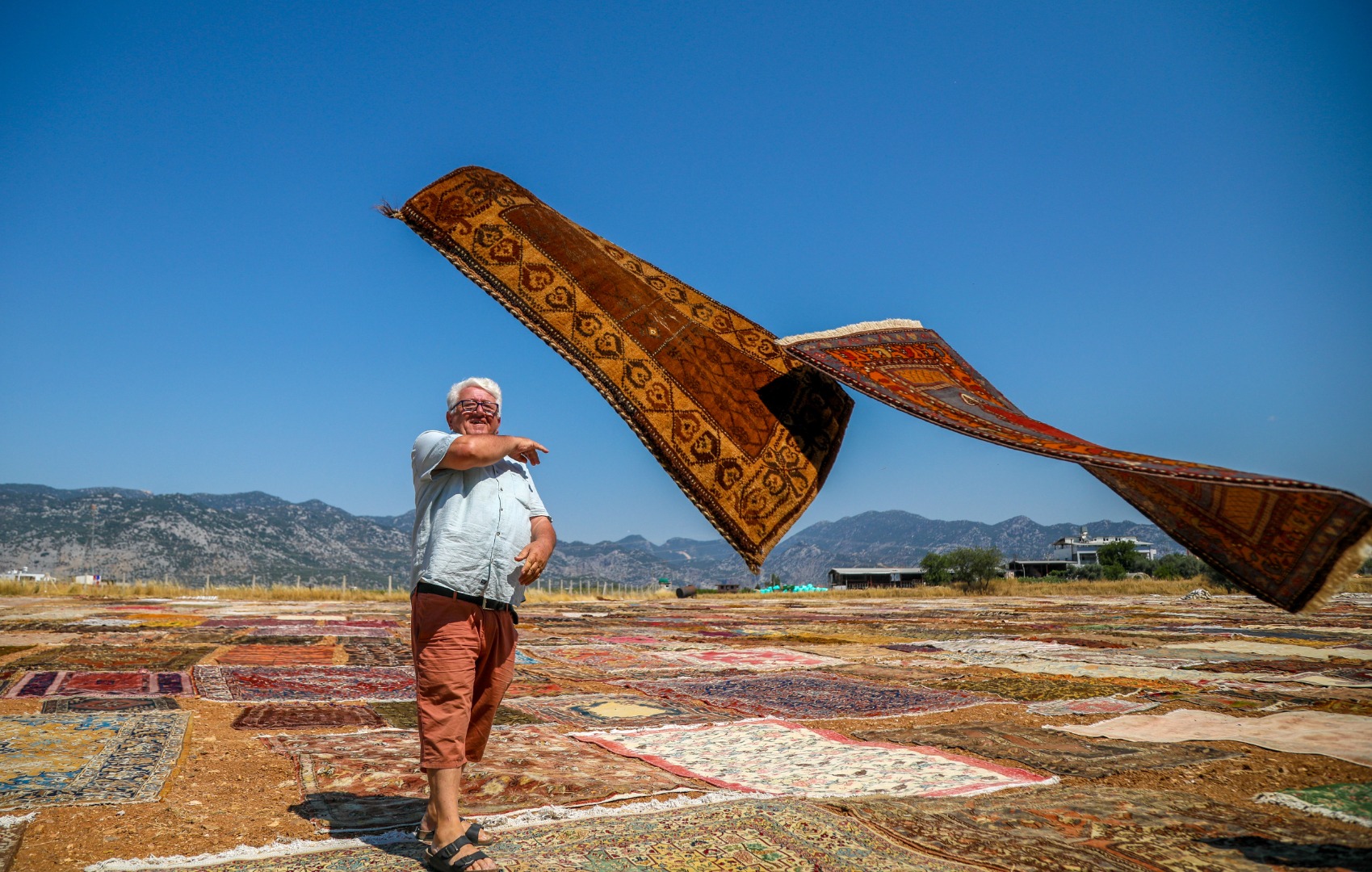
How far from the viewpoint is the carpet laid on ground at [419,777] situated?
2938 millimetres

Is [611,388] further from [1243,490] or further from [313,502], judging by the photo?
[313,502]

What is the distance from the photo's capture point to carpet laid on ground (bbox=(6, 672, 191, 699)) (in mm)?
5344

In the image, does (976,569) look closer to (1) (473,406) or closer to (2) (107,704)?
(2) (107,704)

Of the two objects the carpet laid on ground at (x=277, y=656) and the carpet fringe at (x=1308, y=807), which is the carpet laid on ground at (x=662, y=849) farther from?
the carpet laid on ground at (x=277, y=656)

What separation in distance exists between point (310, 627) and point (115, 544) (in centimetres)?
8429

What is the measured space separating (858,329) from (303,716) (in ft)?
12.6

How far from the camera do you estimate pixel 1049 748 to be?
4.12 m

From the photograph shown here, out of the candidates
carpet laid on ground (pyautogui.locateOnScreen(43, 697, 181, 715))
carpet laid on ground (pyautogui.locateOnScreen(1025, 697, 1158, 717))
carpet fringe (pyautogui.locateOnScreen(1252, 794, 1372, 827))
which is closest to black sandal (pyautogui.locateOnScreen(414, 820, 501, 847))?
carpet fringe (pyautogui.locateOnScreen(1252, 794, 1372, 827))

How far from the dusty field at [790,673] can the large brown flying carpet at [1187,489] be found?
860 mm

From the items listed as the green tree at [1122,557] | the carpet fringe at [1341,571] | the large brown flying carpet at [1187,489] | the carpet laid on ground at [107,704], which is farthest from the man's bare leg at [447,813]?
the green tree at [1122,557]

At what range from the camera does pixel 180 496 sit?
101812mm

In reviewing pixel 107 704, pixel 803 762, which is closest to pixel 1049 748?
pixel 803 762

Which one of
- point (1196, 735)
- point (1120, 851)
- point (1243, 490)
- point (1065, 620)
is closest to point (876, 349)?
point (1243, 490)

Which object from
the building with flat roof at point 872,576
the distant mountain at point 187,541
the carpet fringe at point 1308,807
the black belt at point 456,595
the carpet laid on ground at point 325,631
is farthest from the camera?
the distant mountain at point 187,541
